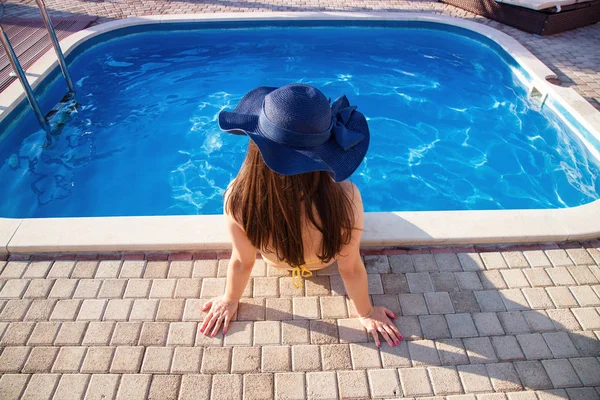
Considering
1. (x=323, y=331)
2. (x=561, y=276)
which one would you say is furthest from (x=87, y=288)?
(x=561, y=276)

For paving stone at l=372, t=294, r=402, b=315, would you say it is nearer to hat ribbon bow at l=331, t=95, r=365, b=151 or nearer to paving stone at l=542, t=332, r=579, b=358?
paving stone at l=542, t=332, r=579, b=358

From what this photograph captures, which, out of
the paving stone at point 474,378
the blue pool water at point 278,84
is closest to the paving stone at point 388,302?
the paving stone at point 474,378

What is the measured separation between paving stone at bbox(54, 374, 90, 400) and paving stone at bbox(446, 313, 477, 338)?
7.93ft

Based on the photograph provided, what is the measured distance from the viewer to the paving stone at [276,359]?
8.13ft

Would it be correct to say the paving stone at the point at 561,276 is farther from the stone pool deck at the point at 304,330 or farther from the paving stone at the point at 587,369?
the paving stone at the point at 587,369

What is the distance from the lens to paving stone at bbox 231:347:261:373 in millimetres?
2469

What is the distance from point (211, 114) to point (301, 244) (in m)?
4.93

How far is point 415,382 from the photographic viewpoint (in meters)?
2.42

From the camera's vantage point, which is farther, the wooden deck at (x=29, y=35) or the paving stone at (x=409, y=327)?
the wooden deck at (x=29, y=35)

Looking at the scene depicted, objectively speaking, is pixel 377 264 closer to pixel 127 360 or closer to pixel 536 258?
pixel 536 258

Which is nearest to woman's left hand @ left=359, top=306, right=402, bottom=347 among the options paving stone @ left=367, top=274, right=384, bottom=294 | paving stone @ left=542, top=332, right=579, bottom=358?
paving stone @ left=367, top=274, right=384, bottom=294

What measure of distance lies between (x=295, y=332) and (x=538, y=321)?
1.73 meters

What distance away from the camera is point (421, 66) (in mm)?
7742

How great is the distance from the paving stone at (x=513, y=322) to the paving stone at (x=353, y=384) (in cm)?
109
